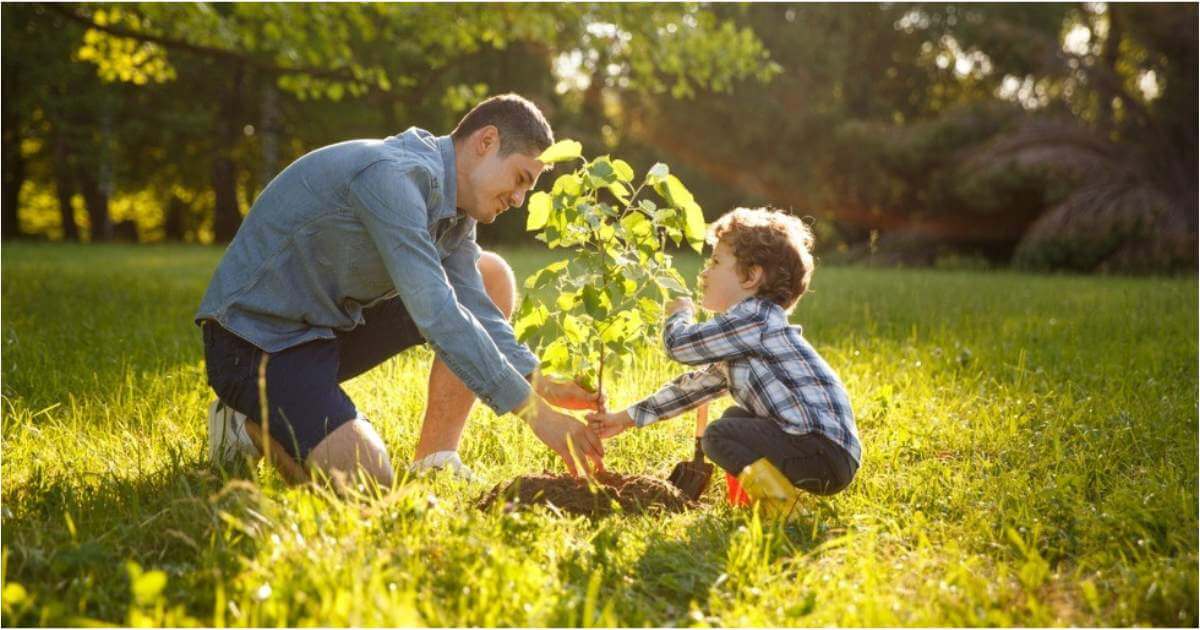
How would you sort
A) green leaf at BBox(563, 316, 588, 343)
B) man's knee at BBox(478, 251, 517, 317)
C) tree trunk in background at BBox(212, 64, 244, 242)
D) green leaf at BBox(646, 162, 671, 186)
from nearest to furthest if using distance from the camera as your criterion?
1. green leaf at BBox(646, 162, 671, 186)
2. green leaf at BBox(563, 316, 588, 343)
3. man's knee at BBox(478, 251, 517, 317)
4. tree trunk in background at BBox(212, 64, 244, 242)

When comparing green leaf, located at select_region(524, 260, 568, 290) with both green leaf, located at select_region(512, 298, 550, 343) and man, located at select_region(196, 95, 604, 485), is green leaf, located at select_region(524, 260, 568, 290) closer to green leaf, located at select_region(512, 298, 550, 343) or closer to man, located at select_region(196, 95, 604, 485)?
green leaf, located at select_region(512, 298, 550, 343)

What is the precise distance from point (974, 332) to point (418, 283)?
473 cm

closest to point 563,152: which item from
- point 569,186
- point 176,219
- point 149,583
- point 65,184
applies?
point 569,186

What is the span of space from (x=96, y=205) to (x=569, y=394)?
88.8 ft

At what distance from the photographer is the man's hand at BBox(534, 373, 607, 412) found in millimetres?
3346

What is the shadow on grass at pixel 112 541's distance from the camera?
7.38 feet

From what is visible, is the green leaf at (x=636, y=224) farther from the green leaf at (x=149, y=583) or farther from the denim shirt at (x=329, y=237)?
the green leaf at (x=149, y=583)

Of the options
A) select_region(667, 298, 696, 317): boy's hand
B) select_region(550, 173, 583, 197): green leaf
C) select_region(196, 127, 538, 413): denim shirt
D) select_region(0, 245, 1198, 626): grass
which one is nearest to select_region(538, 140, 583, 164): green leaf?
select_region(550, 173, 583, 197): green leaf

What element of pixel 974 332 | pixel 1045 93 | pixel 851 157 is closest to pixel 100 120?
pixel 851 157

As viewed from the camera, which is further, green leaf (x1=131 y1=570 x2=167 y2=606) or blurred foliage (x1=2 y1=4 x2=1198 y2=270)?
blurred foliage (x1=2 y1=4 x2=1198 y2=270)

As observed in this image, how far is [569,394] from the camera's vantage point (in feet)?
11.0

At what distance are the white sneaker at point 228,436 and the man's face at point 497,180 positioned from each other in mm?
1109

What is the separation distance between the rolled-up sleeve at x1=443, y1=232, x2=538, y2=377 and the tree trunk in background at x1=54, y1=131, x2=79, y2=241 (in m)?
24.5

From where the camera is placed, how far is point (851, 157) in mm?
19703
